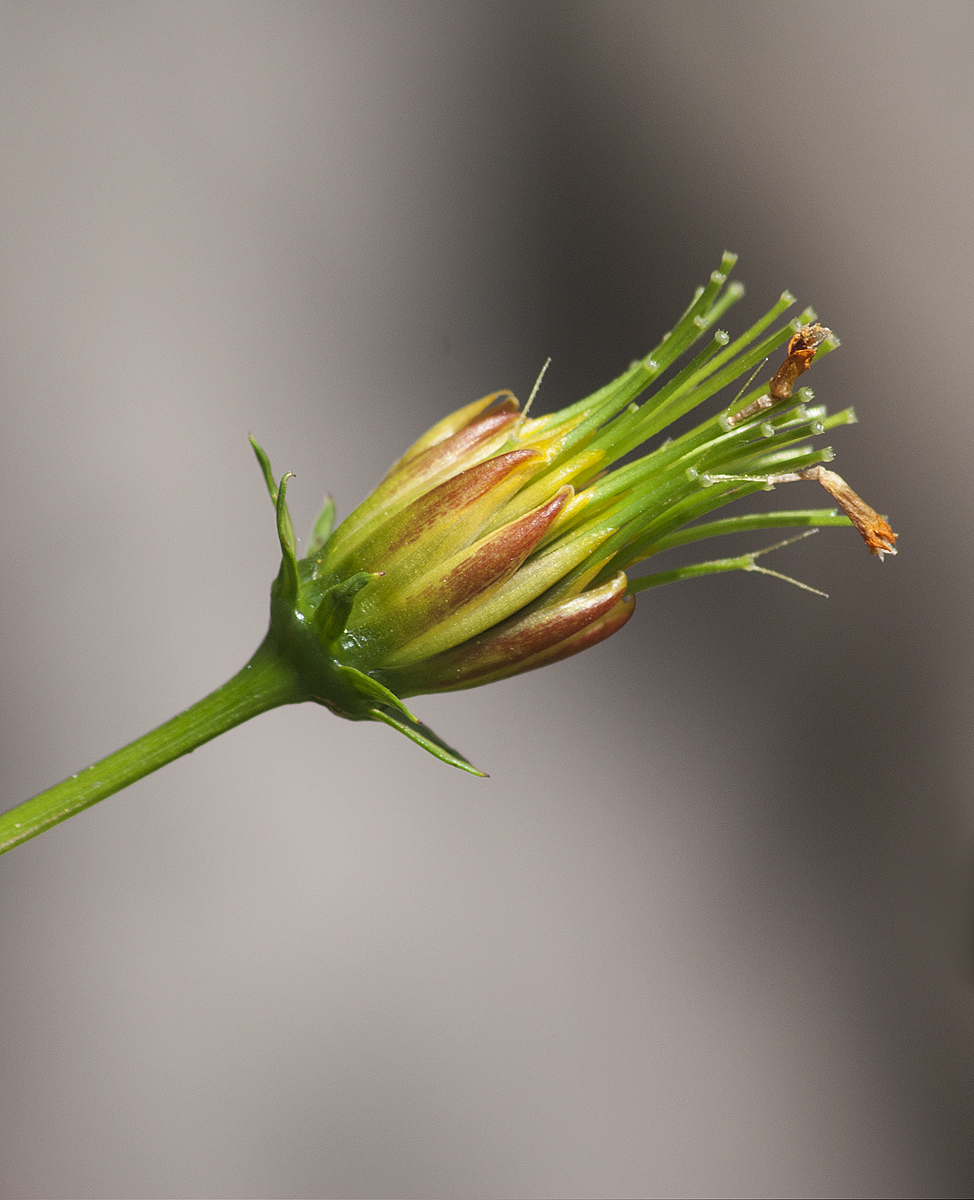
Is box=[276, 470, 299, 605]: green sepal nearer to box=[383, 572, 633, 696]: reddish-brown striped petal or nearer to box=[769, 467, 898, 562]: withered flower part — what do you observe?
box=[383, 572, 633, 696]: reddish-brown striped petal

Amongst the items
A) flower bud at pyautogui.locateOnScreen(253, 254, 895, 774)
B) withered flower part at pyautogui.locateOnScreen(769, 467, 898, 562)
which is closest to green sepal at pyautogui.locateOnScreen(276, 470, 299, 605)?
flower bud at pyautogui.locateOnScreen(253, 254, 895, 774)

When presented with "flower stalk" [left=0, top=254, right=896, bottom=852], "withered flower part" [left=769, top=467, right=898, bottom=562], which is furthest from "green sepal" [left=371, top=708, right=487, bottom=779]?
"withered flower part" [left=769, top=467, right=898, bottom=562]

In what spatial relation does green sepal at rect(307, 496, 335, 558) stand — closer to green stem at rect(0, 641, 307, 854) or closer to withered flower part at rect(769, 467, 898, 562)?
green stem at rect(0, 641, 307, 854)

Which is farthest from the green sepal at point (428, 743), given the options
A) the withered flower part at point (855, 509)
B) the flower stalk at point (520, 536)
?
the withered flower part at point (855, 509)

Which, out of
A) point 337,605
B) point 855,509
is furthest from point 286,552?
point 855,509

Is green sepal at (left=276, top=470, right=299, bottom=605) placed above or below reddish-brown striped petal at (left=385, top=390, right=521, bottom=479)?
below

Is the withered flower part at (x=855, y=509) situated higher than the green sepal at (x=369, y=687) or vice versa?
the green sepal at (x=369, y=687)

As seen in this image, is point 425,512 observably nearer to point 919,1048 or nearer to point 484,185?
point 484,185

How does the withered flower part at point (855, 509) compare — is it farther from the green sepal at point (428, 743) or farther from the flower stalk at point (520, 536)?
the green sepal at point (428, 743)

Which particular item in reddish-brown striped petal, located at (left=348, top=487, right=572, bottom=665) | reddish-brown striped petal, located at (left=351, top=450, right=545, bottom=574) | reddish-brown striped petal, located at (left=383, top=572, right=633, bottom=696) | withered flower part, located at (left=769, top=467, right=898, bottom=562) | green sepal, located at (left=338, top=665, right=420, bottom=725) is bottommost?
withered flower part, located at (left=769, top=467, right=898, bottom=562)
